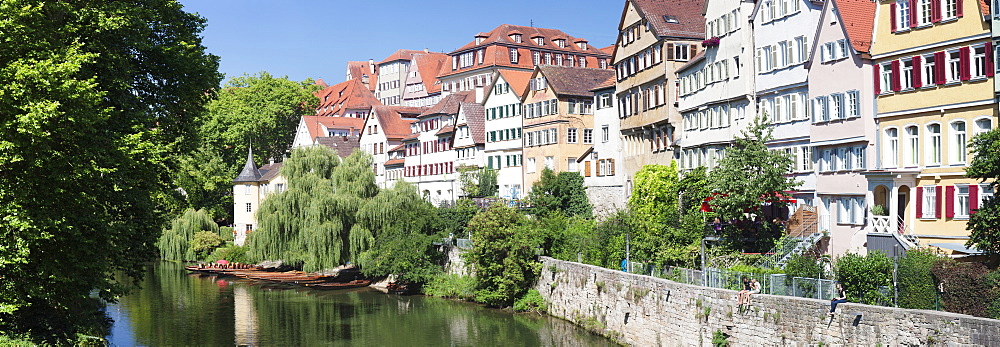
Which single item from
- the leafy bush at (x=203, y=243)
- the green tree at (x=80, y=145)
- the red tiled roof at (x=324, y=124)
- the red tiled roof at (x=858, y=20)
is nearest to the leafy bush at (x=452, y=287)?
the red tiled roof at (x=858, y=20)

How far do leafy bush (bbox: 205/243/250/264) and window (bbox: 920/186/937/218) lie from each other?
4885cm

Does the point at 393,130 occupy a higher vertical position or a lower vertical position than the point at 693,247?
higher

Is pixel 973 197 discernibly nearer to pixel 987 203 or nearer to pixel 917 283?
pixel 987 203

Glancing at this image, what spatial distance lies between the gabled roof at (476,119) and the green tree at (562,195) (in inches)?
589

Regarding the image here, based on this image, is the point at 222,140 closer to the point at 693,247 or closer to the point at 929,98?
the point at 693,247

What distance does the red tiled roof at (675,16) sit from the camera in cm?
4747

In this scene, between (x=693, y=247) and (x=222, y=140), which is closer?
(x=693, y=247)

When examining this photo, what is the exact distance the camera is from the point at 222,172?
86875 millimetres

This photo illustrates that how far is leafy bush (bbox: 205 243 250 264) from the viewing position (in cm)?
6861

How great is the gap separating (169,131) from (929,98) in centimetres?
2167

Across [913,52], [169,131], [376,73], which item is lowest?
[169,131]

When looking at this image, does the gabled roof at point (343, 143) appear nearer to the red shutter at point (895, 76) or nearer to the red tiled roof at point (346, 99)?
the red tiled roof at point (346, 99)

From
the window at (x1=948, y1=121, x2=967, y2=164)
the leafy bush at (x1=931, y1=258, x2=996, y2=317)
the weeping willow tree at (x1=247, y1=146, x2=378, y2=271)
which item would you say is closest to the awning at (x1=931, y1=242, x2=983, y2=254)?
the window at (x1=948, y1=121, x2=967, y2=164)

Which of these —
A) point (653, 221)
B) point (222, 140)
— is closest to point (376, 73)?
point (222, 140)
